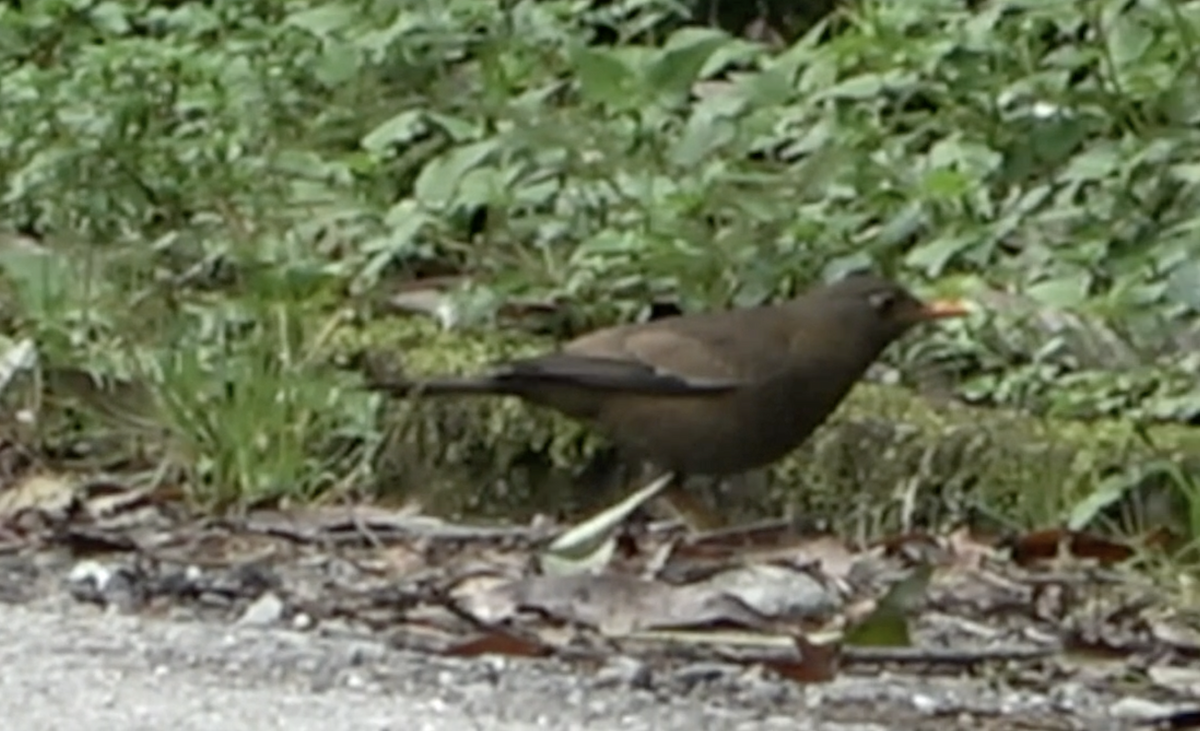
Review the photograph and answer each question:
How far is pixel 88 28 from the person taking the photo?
1029cm

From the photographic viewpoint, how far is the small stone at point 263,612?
19.9 feet

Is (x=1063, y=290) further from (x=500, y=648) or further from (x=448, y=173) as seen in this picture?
A: (x=500, y=648)

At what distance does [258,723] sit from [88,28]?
547cm

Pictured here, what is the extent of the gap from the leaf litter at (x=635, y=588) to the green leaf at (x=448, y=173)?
4.45 ft

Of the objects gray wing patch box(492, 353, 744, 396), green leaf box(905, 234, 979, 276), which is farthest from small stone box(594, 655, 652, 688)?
green leaf box(905, 234, 979, 276)

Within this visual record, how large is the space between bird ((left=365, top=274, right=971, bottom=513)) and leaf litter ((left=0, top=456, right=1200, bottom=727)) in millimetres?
245

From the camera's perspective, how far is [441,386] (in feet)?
24.6

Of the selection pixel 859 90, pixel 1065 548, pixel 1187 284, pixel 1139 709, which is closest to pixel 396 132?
pixel 859 90

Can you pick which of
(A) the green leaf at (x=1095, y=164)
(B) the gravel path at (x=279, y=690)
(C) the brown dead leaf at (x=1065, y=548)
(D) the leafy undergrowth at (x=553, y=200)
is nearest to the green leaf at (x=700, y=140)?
(D) the leafy undergrowth at (x=553, y=200)

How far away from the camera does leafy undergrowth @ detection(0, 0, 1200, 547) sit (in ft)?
24.8

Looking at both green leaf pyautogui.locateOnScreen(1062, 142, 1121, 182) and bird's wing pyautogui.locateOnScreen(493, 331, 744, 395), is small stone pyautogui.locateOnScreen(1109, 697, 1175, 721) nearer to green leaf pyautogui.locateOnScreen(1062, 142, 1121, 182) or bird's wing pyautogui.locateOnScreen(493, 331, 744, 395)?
bird's wing pyautogui.locateOnScreen(493, 331, 744, 395)

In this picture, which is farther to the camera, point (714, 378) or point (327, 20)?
point (327, 20)

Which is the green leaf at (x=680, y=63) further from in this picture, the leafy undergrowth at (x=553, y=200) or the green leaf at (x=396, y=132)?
the green leaf at (x=396, y=132)

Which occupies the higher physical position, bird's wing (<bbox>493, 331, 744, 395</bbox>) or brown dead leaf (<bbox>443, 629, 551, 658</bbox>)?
bird's wing (<bbox>493, 331, 744, 395</bbox>)
